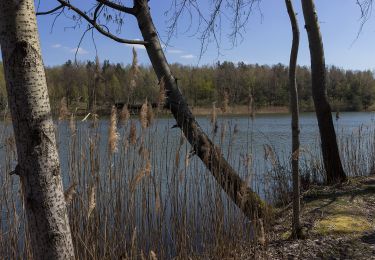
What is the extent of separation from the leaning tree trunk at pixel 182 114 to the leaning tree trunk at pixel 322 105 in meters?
2.12

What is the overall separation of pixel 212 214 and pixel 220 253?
1.06 feet

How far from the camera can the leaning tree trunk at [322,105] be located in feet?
19.9

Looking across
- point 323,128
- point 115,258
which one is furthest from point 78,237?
point 323,128

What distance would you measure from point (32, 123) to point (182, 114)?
3.00 m

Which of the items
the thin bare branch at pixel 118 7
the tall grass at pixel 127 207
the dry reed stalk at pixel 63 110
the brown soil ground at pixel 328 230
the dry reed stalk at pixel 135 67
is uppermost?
the thin bare branch at pixel 118 7

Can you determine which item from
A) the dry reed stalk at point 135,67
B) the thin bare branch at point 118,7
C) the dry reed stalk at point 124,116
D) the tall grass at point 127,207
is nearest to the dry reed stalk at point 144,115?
the tall grass at point 127,207

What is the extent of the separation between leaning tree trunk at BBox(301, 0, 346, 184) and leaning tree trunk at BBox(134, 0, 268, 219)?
2121 millimetres

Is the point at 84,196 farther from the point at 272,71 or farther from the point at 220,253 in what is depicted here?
the point at 272,71

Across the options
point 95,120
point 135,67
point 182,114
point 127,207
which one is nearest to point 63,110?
point 95,120

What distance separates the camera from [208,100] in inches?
208

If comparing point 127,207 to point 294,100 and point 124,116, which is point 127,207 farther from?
point 294,100

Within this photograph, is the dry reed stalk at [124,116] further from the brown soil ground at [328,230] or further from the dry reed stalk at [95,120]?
the brown soil ground at [328,230]

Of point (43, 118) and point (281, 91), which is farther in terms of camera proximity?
point (281, 91)

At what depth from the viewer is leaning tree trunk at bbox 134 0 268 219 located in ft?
14.2
